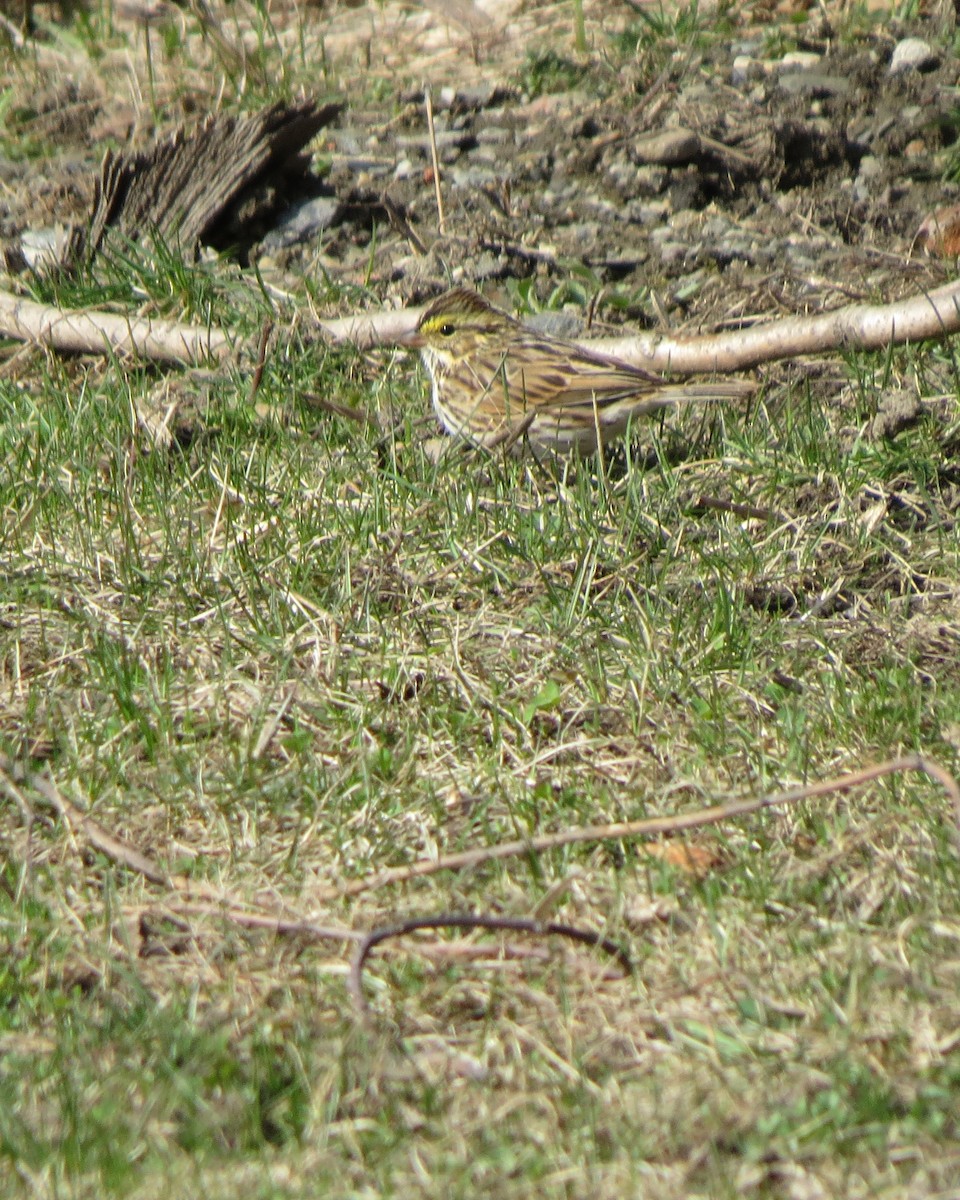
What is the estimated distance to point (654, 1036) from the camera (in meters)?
3.65

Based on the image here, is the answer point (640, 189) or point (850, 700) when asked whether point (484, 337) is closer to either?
point (640, 189)

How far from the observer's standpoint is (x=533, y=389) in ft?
21.8

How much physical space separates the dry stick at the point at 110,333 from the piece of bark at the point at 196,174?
62 centimetres

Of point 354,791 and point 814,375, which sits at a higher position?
point 354,791

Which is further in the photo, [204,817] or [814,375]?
[814,375]

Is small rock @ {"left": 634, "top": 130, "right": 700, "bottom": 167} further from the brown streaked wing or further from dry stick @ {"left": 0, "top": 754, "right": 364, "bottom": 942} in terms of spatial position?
dry stick @ {"left": 0, "top": 754, "right": 364, "bottom": 942}

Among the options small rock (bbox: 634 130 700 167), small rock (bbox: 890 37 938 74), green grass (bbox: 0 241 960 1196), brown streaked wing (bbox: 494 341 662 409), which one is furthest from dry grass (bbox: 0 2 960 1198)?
small rock (bbox: 890 37 938 74)

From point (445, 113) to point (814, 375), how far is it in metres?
3.34

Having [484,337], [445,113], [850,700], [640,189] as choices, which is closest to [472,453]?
[484,337]

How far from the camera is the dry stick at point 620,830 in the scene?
4.11 metres

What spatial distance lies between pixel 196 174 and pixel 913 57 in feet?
12.8

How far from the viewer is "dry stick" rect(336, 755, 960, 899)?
13.5ft

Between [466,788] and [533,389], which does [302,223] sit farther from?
[466,788]

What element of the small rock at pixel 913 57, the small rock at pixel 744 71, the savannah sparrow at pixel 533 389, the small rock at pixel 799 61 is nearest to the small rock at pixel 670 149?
the small rock at pixel 744 71
